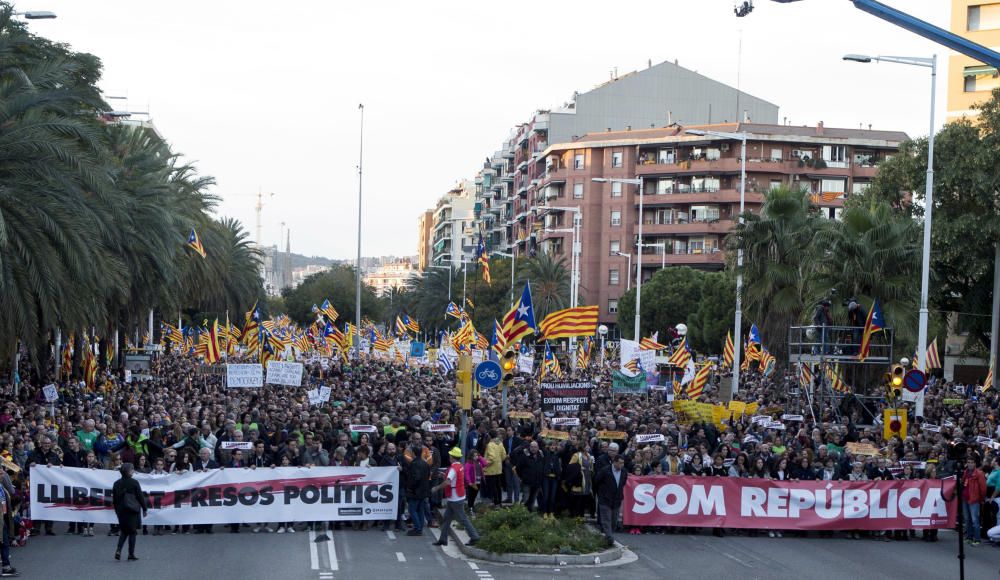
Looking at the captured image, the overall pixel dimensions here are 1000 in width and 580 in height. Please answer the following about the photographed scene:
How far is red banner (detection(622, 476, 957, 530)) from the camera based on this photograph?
18953 millimetres

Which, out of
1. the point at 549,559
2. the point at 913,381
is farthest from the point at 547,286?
the point at 549,559

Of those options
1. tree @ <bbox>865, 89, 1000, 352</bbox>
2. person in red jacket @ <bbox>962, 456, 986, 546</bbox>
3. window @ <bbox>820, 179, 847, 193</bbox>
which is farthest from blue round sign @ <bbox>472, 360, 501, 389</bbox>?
window @ <bbox>820, 179, 847, 193</bbox>

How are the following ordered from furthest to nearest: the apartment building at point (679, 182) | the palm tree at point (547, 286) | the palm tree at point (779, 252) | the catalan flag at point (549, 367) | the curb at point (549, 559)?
the apartment building at point (679, 182)
the palm tree at point (547, 286)
the catalan flag at point (549, 367)
the palm tree at point (779, 252)
the curb at point (549, 559)

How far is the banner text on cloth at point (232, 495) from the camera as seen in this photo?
691 inches

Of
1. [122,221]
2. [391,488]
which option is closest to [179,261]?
[122,221]

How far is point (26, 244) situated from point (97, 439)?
5.67m

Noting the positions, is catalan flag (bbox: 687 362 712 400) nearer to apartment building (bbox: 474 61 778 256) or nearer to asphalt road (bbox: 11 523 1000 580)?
asphalt road (bbox: 11 523 1000 580)

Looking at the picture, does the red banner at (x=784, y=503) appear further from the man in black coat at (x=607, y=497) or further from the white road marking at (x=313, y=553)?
the white road marking at (x=313, y=553)

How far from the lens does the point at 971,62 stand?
2598 inches

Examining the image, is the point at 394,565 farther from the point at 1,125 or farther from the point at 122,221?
the point at 122,221

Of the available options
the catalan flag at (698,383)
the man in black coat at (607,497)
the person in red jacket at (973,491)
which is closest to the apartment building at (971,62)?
the catalan flag at (698,383)

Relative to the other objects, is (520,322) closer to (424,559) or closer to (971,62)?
(424,559)

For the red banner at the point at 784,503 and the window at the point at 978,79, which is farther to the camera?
the window at the point at 978,79

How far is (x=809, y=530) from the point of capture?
1944 centimetres
